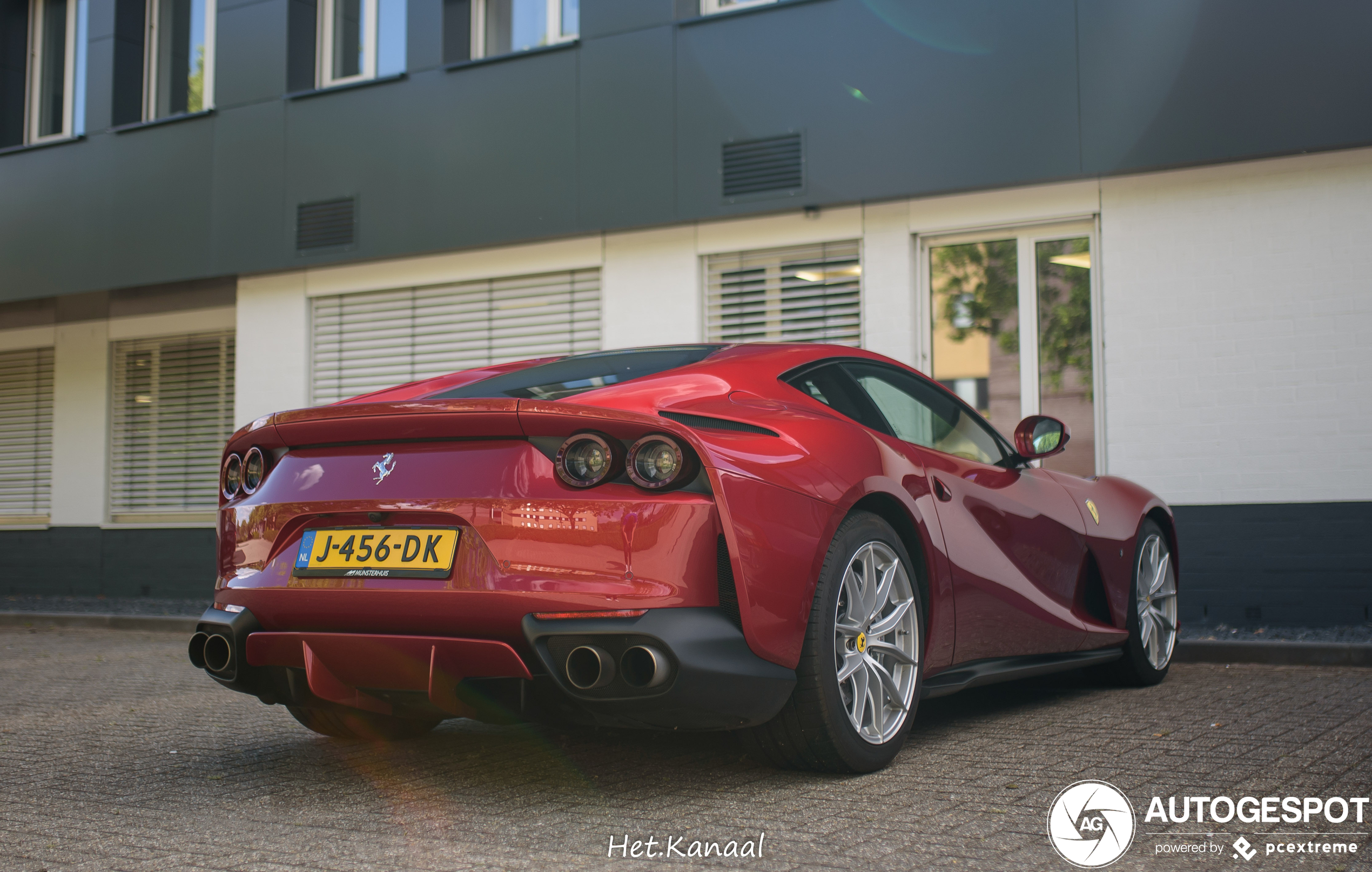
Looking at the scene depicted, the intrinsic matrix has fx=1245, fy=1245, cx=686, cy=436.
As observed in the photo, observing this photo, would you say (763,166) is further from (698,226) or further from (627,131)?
(627,131)

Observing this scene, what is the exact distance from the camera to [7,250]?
13641mm

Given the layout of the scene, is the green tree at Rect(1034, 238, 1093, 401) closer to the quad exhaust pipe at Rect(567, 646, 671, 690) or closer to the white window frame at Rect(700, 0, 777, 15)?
the white window frame at Rect(700, 0, 777, 15)

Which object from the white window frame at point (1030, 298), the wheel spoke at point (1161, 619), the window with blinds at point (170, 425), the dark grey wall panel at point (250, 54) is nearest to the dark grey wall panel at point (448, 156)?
the dark grey wall panel at point (250, 54)

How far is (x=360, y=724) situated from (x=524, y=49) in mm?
8394

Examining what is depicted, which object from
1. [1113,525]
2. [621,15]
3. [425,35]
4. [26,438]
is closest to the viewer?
[1113,525]

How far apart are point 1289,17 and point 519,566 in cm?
736

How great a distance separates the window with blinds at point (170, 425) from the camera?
13555 millimetres

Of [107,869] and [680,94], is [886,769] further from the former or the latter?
[680,94]

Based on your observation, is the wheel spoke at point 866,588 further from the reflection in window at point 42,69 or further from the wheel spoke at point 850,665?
the reflection in window at point 42,69

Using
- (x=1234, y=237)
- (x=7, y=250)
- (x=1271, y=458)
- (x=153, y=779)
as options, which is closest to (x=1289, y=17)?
(x=1234, y=237)

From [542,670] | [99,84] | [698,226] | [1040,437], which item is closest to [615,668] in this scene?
[542,670]

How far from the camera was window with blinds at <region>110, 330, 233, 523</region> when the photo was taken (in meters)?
13.6

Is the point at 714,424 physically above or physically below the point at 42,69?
below

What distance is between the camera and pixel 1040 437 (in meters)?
4.88
